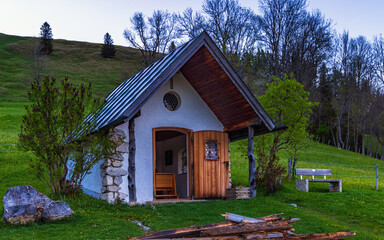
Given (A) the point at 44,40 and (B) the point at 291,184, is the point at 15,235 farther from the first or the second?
(A) the point at 44,40

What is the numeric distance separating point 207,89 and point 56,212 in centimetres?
698

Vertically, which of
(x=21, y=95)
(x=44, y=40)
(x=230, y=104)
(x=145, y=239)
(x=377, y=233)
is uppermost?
(x=44, y=40)

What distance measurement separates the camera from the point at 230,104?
15.2m

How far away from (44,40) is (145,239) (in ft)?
256

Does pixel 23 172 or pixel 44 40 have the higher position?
pixel 44 40

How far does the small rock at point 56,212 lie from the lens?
406 inches

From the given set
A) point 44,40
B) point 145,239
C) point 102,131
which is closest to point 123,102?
point 102,131

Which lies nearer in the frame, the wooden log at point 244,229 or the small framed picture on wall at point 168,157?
the wooden log at point 244,229

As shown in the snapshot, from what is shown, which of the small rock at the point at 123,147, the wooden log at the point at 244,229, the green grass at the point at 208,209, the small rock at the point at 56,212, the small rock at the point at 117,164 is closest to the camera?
the wooden log at the point at 244,229

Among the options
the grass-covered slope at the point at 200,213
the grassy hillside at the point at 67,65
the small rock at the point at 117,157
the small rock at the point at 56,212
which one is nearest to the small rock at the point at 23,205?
the small rock at the point at 56,212

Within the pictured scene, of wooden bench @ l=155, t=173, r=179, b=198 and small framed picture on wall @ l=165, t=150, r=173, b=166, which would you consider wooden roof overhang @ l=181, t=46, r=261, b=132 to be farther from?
small framed picture on wall @ l=165, t=150, r=173, b=166

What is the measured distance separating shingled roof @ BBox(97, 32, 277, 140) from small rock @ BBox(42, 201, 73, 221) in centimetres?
291

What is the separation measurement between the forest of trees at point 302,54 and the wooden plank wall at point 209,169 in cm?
1804

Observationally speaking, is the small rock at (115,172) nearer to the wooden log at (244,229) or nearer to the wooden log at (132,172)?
the wooden log at (132,172)
